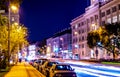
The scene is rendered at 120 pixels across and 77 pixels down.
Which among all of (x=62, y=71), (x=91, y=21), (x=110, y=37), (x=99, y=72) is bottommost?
(x=99, y=72)

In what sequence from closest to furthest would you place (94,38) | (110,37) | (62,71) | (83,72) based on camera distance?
(62,71), (83,72), (110,37), (94,38)

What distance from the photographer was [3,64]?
47406 millimetres

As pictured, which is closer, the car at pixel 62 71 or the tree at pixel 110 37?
the car at pixel 62 71

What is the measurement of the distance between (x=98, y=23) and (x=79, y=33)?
90.7 feet

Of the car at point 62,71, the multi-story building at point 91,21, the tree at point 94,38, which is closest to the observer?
the car at point 62,71

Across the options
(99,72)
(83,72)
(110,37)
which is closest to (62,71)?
(99,72)

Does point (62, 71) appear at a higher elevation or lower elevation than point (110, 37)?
lower

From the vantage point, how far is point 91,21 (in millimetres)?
124875

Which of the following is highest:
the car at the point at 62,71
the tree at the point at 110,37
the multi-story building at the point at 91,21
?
the multi-story building at the point at 91,21

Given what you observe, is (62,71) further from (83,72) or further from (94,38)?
(94,38)

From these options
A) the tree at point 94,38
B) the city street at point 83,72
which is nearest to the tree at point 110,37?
the tree at point 94,38

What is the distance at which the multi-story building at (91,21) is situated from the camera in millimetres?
103200

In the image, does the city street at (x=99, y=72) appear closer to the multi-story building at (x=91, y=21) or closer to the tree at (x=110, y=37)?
the tree at (x=110, y=37)

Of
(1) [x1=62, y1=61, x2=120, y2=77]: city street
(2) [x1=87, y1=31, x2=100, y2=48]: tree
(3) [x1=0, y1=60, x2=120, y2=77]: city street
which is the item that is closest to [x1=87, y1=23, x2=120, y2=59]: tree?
(2) [x1=87, y1=31, x2=100, y2=48]: tree
